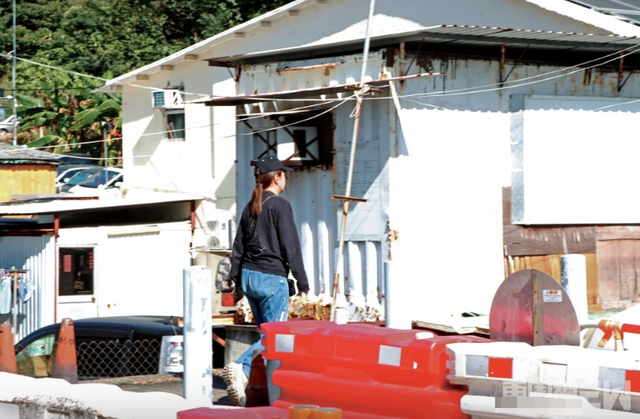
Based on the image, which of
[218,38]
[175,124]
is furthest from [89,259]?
[175,124]

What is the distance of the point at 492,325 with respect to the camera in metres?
6.41

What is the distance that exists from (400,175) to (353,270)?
130 cm

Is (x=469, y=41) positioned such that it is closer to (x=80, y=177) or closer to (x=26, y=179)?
(x=26, y=179)

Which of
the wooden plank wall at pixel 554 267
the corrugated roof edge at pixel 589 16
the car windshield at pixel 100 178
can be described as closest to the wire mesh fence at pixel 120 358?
the wooden plank wall at pixel 554 267

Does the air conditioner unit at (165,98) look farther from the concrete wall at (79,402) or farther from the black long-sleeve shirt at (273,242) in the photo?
the concrete wall at (79,402)

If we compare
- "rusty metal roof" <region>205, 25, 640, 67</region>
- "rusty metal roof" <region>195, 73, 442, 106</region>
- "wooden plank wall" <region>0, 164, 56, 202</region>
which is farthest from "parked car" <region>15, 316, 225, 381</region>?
"wooden plank wall" <region>0, 164, 56, 202</region>

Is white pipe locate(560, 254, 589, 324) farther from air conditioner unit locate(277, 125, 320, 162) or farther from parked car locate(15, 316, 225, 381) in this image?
air conditioner unit locate(277, 125, 320, 162)

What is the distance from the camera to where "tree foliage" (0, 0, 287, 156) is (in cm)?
3691

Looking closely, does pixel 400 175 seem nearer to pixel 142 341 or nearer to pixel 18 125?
pixel 142 341

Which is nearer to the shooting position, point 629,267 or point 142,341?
point 142,341

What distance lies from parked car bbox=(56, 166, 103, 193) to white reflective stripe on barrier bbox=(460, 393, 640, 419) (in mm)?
26747

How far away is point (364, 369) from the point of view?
6234 mm

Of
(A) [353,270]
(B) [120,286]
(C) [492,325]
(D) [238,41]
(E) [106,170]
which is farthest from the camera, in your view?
(E) [106,170]

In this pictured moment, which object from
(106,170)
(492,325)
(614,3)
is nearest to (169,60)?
(106,170)
